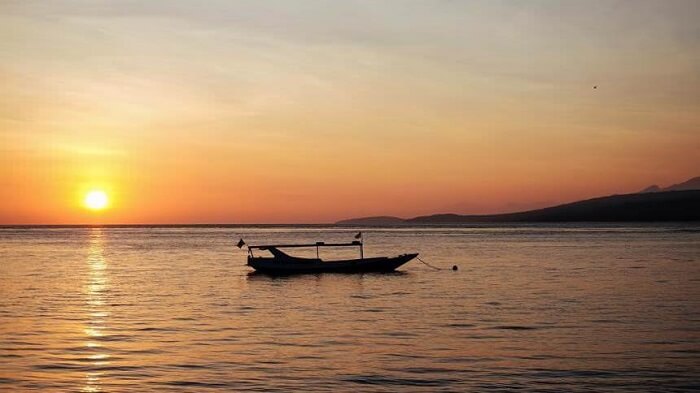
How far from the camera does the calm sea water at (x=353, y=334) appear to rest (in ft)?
78.6

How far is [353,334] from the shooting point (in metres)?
33.0

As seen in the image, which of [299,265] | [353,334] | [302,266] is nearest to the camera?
[353,334]

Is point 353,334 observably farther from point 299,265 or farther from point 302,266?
point 299,265

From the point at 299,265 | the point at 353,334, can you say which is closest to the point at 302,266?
the point at 299,265

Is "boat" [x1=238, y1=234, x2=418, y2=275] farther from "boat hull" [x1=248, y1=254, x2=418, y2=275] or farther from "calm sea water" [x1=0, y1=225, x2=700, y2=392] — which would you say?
"calm sea water" [x1=0, y1=225, x2=700, y2=392]

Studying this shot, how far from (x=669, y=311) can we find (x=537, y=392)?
2103 cm

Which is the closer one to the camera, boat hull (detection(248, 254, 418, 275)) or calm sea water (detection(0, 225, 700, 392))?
calm sea water (detection(0, 225, 700, 392))

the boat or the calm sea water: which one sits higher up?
the boat

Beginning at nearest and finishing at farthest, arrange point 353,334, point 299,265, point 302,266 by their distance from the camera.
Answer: point 353,334
point 302,266
point 299,265

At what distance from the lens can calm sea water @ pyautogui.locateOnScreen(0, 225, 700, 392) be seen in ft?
78.6

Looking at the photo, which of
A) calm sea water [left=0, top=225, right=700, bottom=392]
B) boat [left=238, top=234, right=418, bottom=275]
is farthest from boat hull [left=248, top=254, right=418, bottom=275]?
calm sea water [left=0, top=225, right=700, bottom=392]

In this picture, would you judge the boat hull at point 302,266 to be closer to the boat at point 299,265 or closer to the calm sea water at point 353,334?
the boat at point 299,265

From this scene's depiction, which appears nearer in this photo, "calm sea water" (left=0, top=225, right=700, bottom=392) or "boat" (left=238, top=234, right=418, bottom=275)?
"calm sea water" (left=0, top=225, right=700, bottom=392)

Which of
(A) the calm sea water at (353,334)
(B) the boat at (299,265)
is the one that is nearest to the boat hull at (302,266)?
(B) the boat at (299,265)
